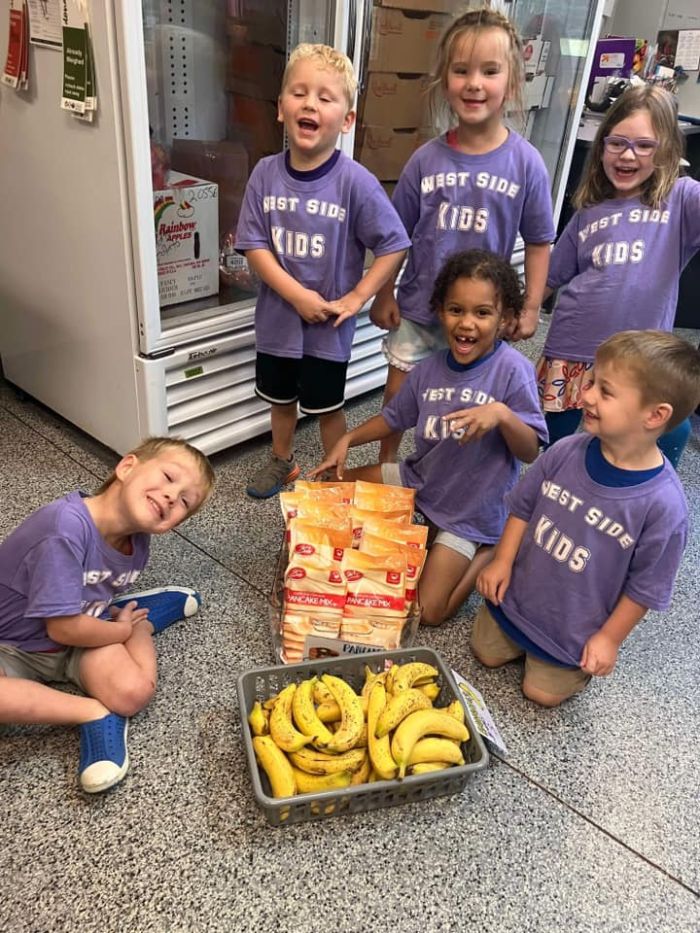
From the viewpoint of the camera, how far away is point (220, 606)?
171 centimetres

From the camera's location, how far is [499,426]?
1592mm

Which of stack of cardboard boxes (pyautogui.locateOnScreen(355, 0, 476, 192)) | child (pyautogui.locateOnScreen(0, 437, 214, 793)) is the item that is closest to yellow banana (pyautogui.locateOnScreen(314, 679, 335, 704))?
child (pyautogui.locateOnScreen(0, 437, 214, 793))

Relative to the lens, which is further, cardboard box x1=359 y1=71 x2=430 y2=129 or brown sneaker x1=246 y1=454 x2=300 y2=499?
cardboard box x1=359 y1=71 x2=430 y2=129

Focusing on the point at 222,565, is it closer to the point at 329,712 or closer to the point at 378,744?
the point at 329,712

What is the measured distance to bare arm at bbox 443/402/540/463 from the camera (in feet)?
4.96

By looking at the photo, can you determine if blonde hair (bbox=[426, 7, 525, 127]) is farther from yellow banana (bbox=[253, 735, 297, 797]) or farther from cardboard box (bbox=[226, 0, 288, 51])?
yellow banana (bbox=[253, 735, 297, 797])

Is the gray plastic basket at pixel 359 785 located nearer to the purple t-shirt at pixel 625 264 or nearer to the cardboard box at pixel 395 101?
the purple t-shirt at pixel 625 264

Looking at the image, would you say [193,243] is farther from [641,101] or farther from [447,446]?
[641,101]

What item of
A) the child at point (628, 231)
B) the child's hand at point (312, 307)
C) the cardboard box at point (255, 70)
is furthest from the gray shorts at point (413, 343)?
the cardboard box at point (255, 70)

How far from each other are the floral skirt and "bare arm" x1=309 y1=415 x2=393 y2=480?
486 mm

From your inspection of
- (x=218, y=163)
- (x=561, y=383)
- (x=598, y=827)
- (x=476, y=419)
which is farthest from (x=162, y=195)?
(x=598, y=827)

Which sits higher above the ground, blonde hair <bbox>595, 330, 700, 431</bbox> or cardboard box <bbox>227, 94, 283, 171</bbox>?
cardboard box <bbox>227, 94, 283, 171</bbox>

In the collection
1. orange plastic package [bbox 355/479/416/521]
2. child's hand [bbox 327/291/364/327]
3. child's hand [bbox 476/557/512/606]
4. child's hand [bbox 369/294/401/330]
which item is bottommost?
child's hand [bbox 476/557/512/606]

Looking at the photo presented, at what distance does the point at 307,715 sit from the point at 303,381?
99 cm
